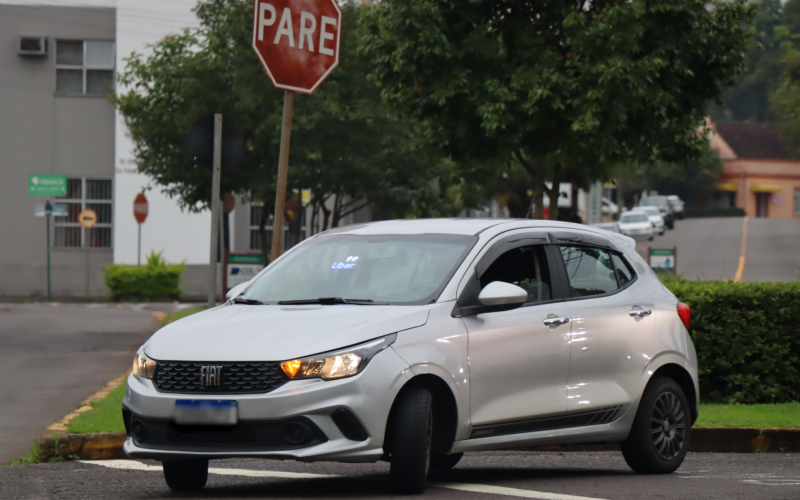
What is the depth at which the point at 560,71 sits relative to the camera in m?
16.1

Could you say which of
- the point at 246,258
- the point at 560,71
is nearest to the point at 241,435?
the point at 560,71

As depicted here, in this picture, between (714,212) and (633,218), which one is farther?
(714,212)

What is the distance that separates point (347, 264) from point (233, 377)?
1313mm

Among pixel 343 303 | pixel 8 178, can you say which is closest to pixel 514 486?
pixel 343 303

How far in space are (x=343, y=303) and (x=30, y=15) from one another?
34174 mm

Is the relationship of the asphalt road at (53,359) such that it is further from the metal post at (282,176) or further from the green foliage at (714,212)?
the green foliage at (714,212)

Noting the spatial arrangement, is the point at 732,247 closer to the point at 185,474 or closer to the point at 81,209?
the point at 81,209

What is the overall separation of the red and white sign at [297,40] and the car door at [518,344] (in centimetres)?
324

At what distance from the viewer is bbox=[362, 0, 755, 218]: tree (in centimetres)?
1521

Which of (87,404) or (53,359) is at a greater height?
(87,404)

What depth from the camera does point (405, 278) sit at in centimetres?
676

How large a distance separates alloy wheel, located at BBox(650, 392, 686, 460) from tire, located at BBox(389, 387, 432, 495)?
7.19ft

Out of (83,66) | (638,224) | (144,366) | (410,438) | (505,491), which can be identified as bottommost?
(638,224)

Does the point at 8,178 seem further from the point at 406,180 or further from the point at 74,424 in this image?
the point at 74,424
